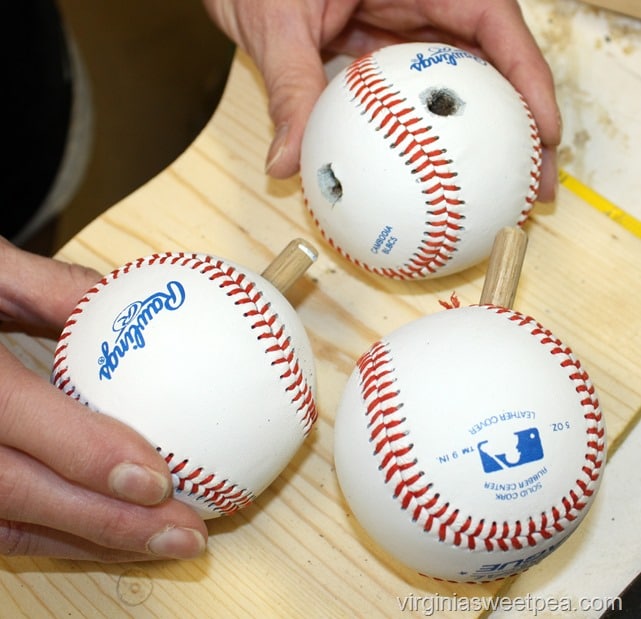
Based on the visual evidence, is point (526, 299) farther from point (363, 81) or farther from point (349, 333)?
point (363, 81)

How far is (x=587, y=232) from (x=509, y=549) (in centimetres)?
60

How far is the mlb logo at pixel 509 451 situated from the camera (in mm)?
848

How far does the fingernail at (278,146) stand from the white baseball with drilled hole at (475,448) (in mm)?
419

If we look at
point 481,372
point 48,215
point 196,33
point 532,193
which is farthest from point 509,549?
point 196,33

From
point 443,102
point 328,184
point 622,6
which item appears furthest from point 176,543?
point 622,6

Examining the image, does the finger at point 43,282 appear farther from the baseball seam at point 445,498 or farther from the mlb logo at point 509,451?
the mlb logo at point 509,451

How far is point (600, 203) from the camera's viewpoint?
134 cm

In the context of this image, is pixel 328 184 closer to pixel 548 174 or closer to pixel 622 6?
A: pixel 548 174

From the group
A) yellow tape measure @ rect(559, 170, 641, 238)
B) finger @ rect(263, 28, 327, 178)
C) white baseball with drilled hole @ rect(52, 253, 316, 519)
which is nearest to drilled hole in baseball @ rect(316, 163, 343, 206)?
finger @ rect(263, 28, 327, 178)

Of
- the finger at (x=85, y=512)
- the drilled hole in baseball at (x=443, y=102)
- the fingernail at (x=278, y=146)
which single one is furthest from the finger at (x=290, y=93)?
the finger at (x=85, y=512)

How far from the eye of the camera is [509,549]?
2.87 feet

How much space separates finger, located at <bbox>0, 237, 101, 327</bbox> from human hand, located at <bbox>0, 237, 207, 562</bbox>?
0.15 metres

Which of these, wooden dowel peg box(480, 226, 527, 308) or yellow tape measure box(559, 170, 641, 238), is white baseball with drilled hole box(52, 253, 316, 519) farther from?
yellow tape measure box(559, 170, 641, 238)

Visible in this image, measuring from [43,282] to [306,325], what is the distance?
38 centimetres
